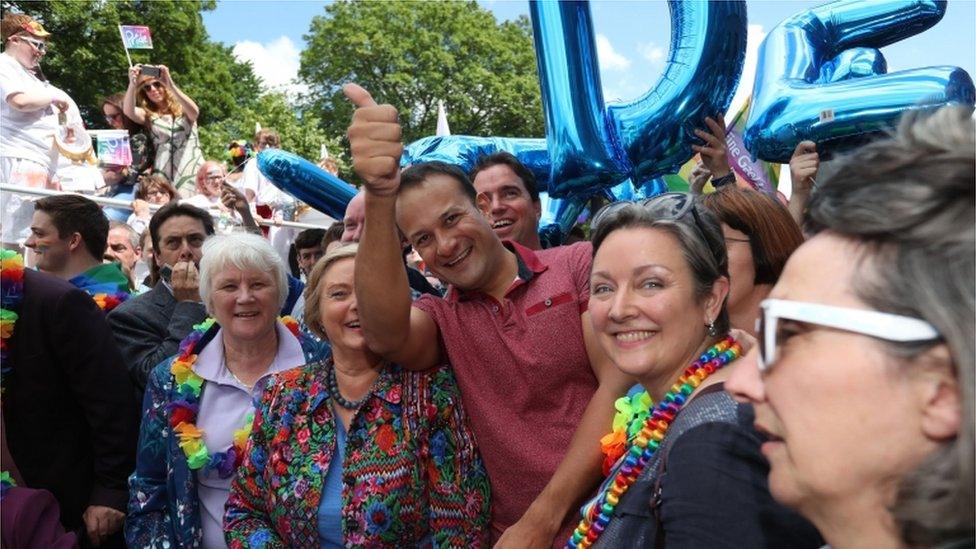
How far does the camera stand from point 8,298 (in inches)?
111

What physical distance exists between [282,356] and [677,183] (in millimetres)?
3109

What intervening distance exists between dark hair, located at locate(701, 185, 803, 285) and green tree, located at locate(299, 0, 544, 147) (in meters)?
29.7

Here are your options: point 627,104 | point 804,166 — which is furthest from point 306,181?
point 804,166

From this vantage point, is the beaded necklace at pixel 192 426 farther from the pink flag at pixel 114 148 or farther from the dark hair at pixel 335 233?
the pink flag at pixel 114 148

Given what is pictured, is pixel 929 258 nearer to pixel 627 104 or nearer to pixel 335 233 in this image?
pixel 627 104

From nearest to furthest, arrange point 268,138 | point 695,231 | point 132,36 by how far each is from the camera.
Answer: point 695,231 < point 268,138 < point 132,36

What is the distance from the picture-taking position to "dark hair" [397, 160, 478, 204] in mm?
2441

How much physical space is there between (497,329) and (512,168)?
1468 mm

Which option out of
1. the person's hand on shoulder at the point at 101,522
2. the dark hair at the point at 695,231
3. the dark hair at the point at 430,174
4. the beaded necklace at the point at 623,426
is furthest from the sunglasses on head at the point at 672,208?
the person's hand on shoulder at the point at 101,522

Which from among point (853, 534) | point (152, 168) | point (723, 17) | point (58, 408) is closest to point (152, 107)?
point (152, 168)

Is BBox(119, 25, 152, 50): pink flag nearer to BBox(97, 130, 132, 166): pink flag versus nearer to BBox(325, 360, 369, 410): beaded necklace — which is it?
BBox(97, 130, 132, 166): pink flag

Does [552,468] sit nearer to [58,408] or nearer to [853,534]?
[853,534]

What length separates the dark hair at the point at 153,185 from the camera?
278 inches

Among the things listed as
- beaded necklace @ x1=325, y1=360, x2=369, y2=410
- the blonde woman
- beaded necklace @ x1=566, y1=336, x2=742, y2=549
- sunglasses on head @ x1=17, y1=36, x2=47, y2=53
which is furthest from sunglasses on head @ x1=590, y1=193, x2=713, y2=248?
the blonde woman
